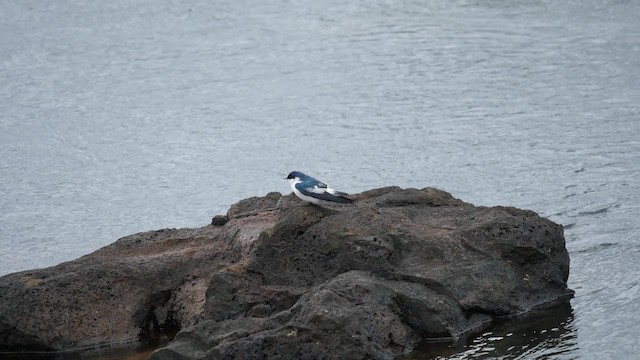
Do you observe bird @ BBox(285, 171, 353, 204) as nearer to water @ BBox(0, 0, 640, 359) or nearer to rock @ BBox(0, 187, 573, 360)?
rock @ BBox(0, 187, 573, 360)

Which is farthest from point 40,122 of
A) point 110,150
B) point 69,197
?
point 69,197

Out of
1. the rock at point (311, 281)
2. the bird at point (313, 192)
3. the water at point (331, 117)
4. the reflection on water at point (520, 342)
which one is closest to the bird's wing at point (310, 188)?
the bird at point (313, 192)

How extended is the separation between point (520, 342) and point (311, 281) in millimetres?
1952

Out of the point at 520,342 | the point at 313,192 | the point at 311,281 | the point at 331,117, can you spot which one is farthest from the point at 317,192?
the point at 331,117

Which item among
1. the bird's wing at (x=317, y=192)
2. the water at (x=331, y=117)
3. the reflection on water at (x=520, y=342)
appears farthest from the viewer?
the water at (x=331, y=117)

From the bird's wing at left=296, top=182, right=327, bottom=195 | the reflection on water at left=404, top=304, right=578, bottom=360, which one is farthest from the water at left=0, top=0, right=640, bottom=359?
the bird's wing at left=296, top=182, right=327, bottom=195

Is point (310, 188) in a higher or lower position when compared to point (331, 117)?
higher

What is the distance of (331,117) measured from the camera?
20.6m

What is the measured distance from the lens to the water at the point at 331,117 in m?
14.6

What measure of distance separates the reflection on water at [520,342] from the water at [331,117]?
0.08 feet

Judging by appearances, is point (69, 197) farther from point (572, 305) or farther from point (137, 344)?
point (572, 305)

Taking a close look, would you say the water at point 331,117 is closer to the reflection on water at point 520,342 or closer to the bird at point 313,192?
the reflection on water at point 520,342

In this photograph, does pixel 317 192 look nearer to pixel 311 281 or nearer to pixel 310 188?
pixel 310 188

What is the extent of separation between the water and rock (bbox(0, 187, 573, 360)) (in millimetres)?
461
